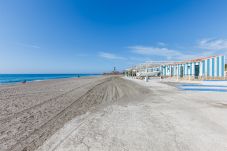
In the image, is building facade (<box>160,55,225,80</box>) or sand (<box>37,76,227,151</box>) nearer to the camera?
sand (<box>37,76,227,151</box>)

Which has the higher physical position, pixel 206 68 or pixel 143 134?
pixel 206 68

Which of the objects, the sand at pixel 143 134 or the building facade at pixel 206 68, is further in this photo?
the building facade at pixel 206 68

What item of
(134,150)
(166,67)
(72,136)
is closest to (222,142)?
(134,150)

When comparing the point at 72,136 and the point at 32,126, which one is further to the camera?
the point at 32,126

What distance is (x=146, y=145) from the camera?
244 centimetres

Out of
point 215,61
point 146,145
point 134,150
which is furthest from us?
point 215,61

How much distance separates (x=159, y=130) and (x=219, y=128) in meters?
1.72

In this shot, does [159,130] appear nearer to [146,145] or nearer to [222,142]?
[146,145]

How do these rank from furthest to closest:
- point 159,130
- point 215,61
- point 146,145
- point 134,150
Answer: point 215,61, point 159,130, point 146,145, point 134,150

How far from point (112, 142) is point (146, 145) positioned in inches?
29.1

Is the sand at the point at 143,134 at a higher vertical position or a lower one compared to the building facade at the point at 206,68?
lower

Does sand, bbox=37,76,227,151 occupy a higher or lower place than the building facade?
lower

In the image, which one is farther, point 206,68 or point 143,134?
point 206,68

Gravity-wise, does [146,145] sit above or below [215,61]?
below
